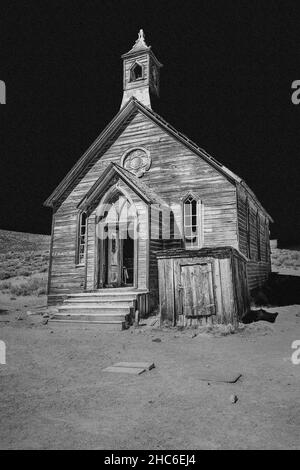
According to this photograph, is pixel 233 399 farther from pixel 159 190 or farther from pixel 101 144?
pixel 101 144

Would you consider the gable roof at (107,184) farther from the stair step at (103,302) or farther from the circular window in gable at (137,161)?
the stair step at (103,302)

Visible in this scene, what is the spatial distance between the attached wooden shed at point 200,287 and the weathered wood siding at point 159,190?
2.47 m

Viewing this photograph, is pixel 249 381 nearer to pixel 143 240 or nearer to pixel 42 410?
pixel 42 410

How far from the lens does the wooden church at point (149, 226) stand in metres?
11.3

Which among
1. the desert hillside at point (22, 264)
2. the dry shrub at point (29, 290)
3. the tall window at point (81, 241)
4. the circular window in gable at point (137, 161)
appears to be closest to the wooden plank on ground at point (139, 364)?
the tall window at point (81, 241)

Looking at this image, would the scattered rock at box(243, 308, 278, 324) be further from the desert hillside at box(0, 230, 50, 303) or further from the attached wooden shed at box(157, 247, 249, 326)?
the desert hillside at box(0, 230, 50, 303)

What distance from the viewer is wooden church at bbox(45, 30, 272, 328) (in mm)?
11297

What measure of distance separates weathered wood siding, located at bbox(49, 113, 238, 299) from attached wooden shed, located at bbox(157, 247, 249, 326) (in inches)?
97.2

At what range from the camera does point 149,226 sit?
14.3 meters

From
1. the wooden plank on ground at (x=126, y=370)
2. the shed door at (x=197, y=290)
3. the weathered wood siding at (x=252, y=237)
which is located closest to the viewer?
the wooden plank on ground at (x=126, y=370)

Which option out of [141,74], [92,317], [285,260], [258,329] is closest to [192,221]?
[92,317]

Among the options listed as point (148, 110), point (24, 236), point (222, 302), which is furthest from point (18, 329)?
point (24, 236)

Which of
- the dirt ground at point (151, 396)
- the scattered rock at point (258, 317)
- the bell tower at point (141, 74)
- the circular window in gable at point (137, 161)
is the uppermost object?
the bell tower at point (141, 74)

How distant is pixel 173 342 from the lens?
9398mm
